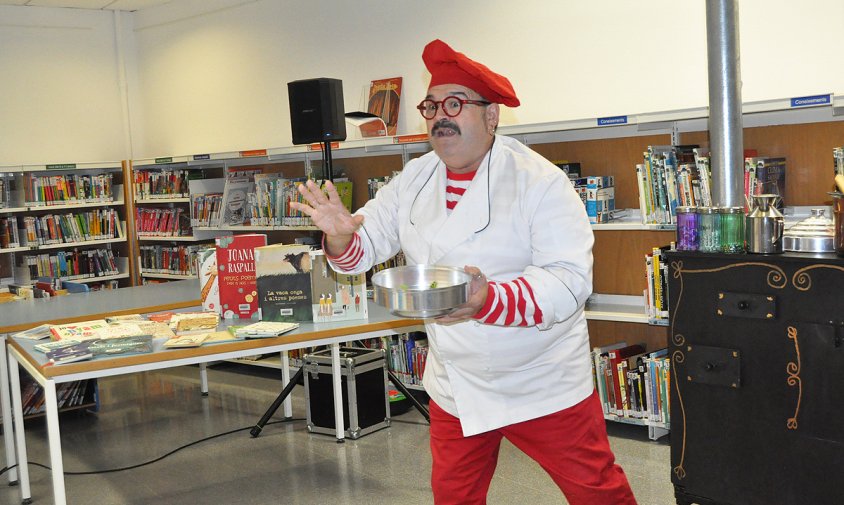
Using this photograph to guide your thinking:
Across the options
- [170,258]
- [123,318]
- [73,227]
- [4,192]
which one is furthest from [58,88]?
[123,318]

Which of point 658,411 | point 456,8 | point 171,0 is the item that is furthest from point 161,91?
point 658,411

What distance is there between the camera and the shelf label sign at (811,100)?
3605 millimetres

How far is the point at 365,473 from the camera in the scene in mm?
4203

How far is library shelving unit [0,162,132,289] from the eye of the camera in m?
7.27

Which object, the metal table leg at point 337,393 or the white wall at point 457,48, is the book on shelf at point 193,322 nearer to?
the metal table leg at point 337,393

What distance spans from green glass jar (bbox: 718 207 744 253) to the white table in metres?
1.33

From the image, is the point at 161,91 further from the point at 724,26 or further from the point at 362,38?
the point at 724,26

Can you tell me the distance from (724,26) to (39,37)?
6499 mm

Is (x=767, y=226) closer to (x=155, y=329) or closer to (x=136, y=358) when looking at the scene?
(x=136, y=358)

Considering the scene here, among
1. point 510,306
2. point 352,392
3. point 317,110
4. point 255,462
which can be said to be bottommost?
point 255,462

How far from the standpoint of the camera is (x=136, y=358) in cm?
322

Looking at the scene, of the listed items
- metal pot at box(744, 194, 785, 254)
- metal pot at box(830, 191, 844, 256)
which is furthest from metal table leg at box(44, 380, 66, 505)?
metal pot at box(830, 191, 844, 256)

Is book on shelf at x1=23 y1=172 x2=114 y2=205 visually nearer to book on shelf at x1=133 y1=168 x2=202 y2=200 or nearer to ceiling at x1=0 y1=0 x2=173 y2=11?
book on shelf at x1=133 y1=168 x2=202 y2=200

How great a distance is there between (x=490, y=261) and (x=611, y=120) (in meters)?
2.28
